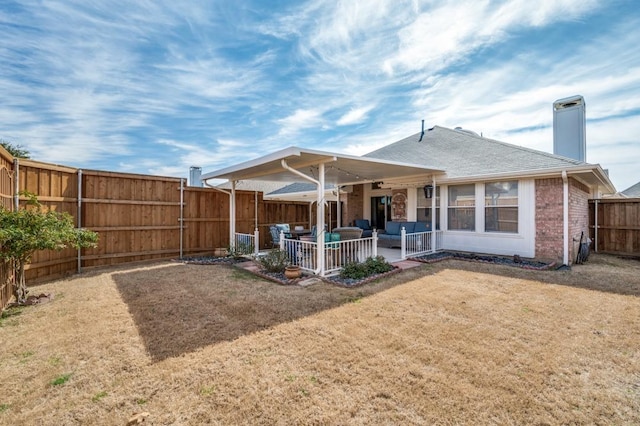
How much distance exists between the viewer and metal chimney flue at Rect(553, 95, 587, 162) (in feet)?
38.4

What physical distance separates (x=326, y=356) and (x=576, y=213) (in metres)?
10.1

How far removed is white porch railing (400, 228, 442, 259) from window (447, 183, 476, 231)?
701 millimetres

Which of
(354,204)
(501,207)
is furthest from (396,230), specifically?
(501,207)

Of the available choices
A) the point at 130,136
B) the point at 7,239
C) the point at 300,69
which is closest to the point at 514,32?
the point at 300,69

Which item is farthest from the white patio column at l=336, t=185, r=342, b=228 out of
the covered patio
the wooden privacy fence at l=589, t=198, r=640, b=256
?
the wooden privacy fence at l=589, t=198, r=640, b=256

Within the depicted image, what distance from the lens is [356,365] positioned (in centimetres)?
297

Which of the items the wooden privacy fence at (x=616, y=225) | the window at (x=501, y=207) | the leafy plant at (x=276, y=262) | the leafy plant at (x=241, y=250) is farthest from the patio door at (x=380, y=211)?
the wooden privacy fence at (x=616, y=225)

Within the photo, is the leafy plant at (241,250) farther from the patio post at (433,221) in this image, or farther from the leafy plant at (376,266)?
the patio post at (433,221)

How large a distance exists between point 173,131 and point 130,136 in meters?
1.63

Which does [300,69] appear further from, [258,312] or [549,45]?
[258,312]

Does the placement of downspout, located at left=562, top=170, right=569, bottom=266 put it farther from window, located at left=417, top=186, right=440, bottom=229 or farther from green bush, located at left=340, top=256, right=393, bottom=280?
green bush, located at left=340, top=256, right=393, bottom=280

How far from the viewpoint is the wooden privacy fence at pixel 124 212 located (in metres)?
6.10

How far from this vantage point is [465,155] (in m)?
10.8

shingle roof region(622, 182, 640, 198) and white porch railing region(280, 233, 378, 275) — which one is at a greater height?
shingle roof region(622, 182, 640, 198)
